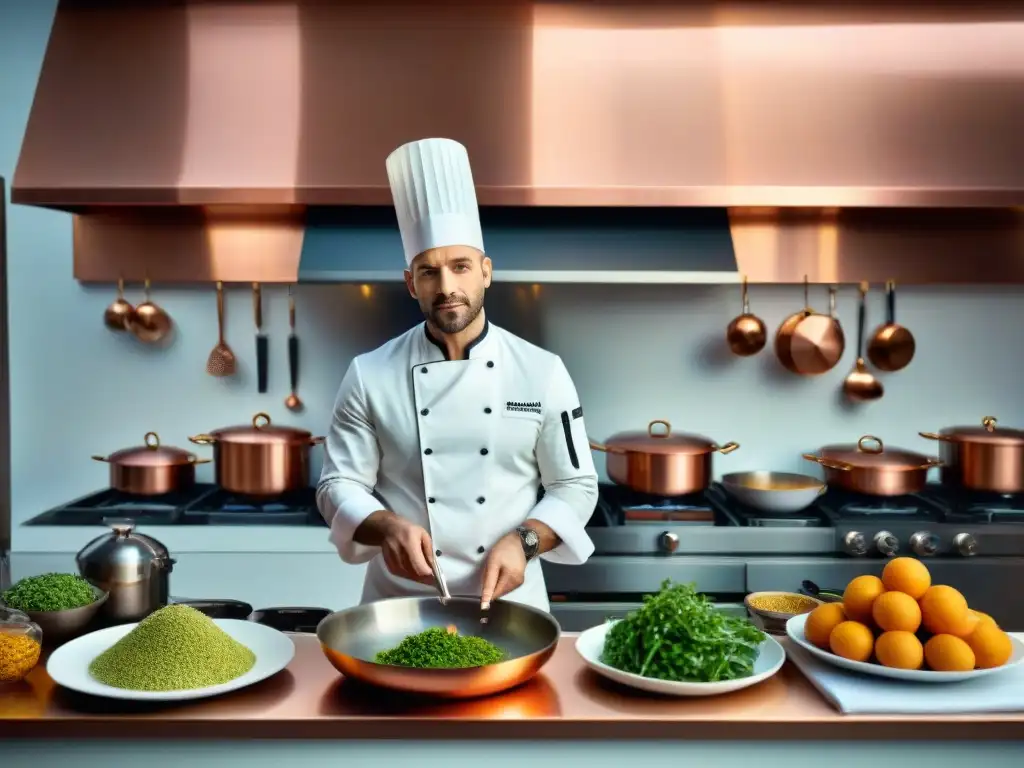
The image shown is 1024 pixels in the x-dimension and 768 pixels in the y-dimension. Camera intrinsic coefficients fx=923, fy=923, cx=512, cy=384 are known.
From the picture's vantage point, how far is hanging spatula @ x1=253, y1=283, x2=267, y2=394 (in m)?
3.20

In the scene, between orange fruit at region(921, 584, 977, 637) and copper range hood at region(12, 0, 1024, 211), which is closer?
orange fruit at region(921, 584, 977, 637)

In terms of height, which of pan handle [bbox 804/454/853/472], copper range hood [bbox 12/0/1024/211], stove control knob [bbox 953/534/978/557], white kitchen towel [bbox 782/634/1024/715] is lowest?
stove control knob [bbox 953/534/978/557]

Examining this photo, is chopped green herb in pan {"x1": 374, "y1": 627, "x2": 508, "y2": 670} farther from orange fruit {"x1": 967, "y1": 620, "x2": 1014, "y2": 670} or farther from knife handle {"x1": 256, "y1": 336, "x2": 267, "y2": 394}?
knife handle {"x1": 256, "y1": 336, "x2": 267, "y2": 394}

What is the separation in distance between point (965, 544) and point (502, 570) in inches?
69.5

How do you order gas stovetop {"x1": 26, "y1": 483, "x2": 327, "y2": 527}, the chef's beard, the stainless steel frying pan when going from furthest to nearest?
gas stovetop {"x1": 26, "y1": 483, "x2": 327, "y2": 527} → the chef's beard → the stainless steel frying pan

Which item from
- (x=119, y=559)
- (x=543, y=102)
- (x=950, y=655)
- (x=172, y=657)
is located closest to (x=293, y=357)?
(x=543, y=102)

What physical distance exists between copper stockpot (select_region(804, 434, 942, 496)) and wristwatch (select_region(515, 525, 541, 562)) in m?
1.49

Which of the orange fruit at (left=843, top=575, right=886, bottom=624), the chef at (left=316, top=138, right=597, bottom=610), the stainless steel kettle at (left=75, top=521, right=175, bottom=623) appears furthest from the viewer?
the chef at (left=316, top=138, right=597, bottom=610)

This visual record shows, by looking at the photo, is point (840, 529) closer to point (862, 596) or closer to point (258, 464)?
point (862, 596)

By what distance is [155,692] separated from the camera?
4.00 feet

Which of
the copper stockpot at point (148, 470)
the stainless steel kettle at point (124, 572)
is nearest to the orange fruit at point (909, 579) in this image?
the stainless steel kettle at point (124, 572)

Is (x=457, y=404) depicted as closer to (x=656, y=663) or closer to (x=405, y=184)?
(x=405, y=184)

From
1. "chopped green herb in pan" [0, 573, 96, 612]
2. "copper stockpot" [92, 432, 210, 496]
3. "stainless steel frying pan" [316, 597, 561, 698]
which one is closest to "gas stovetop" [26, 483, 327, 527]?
"copper stockpot" [92, 432, 210, 496]

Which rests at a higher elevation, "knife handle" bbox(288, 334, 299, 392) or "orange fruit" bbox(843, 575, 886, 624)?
"knife handle" bbox(288, 334, 299, 392)
